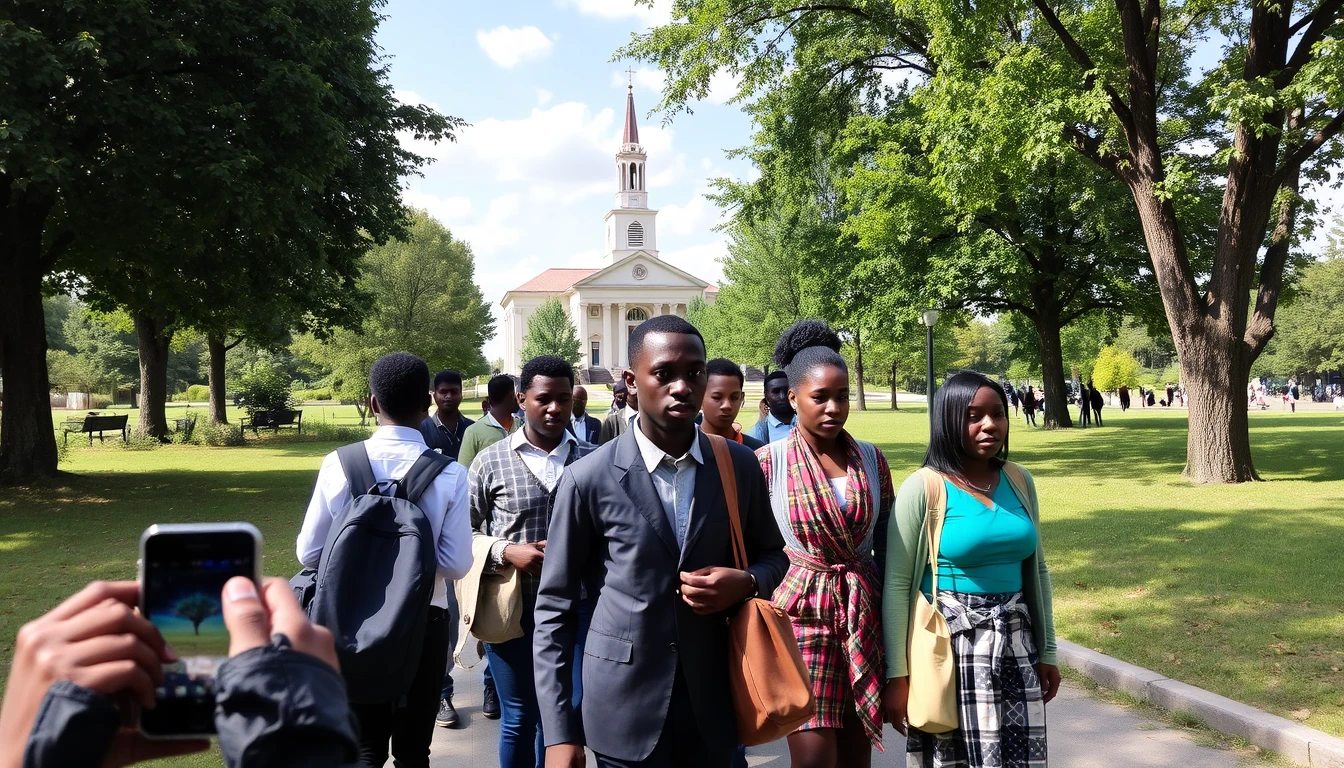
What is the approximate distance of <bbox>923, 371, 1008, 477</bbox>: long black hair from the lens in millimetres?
3605

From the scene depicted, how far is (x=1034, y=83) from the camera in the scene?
14.4m

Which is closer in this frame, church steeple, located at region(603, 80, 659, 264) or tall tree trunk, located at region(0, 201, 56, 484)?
tall tree trunk, located at region(0, 201, 56, 484)

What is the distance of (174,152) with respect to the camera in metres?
13.0

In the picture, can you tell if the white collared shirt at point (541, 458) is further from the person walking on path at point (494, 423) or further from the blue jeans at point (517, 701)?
the person walking on path at point (494, 423)

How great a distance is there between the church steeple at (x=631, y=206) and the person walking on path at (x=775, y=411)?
103302 millimetres

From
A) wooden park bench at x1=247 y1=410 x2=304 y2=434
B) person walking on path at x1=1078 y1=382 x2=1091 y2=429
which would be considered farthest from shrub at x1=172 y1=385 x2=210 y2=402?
person walking on path at x1=1078 y1=382 x2=1091 y2=429

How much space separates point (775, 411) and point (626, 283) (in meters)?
98.2

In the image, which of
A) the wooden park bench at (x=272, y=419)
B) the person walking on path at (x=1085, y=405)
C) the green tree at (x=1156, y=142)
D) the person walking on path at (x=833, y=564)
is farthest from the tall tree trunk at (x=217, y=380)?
the person walking on path at (x=833, y=564)

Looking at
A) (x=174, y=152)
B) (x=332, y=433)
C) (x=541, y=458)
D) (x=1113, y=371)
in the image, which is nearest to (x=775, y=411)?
(x=541, y=458)

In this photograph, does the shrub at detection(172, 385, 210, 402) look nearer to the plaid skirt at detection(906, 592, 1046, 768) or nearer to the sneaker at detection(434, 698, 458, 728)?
the sneaker at detection(434, 698, 458, 728)

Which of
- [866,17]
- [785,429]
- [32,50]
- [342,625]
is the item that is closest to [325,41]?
[32,50]

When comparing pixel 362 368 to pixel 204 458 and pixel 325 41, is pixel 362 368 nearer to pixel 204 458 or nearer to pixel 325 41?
pixel 204 458

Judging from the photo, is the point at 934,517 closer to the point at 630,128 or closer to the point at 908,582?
the point at 908,582

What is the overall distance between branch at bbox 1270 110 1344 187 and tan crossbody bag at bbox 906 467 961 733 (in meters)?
14.1
